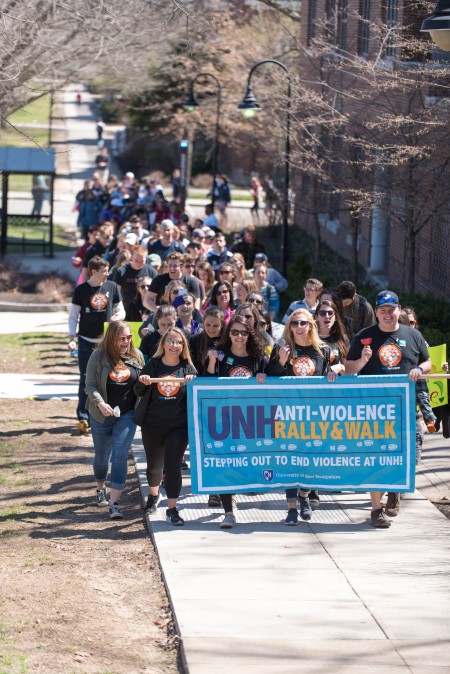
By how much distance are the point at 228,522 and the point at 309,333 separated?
1647mm

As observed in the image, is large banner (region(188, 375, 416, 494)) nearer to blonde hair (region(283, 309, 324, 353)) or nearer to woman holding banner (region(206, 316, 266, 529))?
woman holding banner (region(206, 316, 266, 529))

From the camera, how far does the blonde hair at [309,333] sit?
9203 mm

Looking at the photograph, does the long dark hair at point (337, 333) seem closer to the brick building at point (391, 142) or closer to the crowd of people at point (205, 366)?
the crowd of people at point (205, 366)

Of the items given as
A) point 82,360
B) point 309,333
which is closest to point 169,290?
point 82,360

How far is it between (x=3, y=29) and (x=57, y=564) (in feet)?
25.8

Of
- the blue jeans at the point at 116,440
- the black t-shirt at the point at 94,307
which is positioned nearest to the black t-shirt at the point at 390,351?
the blue jeans at the point at 116,440

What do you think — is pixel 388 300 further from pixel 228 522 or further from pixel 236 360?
pixel 228 522

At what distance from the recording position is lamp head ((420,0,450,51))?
8156 mm

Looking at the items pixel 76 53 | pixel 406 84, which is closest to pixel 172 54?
pixel 76 53

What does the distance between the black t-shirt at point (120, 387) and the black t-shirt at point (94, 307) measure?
286 cm

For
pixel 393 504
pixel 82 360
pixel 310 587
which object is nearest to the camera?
pixel 310 587

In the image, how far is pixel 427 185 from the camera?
16.8m

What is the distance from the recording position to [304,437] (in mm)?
9352

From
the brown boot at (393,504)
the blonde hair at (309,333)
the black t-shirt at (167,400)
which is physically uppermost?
the blonde hair at (309,333)
